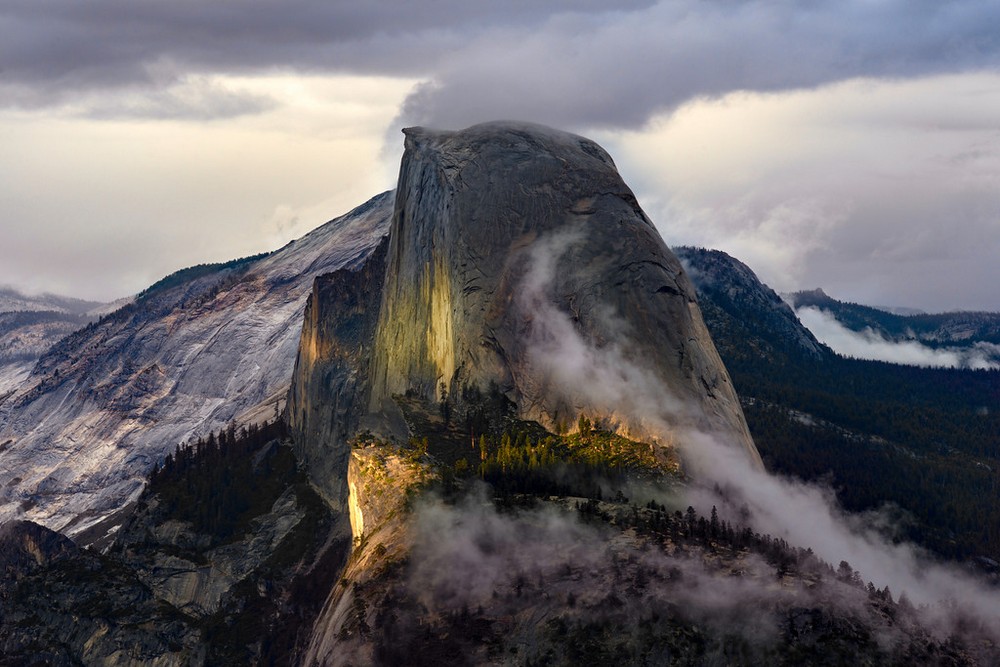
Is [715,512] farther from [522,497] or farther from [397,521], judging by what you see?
[397,521]

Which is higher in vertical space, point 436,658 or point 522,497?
point 522,497

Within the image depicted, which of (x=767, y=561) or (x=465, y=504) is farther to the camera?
(x=465, y=504)

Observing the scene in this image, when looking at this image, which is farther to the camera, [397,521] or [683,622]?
[397,521]

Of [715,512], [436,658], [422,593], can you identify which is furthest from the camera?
[715,512]

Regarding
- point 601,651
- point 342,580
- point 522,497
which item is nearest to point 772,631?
point 601,651

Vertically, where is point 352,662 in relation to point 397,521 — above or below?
below

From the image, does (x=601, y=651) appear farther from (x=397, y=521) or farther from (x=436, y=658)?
(x=397, y=521)

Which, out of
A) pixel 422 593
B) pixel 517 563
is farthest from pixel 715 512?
pixel 422 593

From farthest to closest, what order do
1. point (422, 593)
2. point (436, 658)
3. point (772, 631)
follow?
point (422, 593) < point (436, 658) < point (772, 631)

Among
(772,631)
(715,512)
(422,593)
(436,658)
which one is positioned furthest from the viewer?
(715,512)
